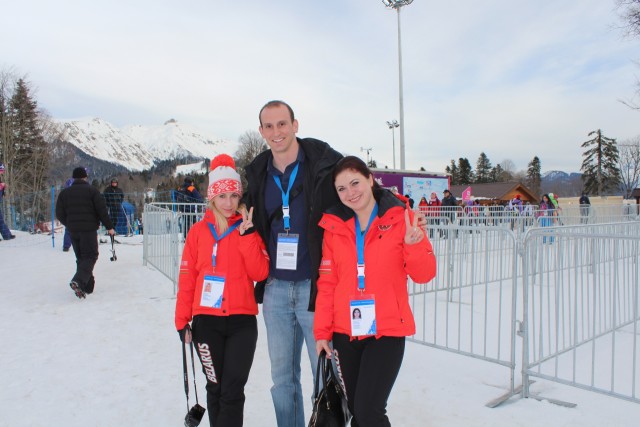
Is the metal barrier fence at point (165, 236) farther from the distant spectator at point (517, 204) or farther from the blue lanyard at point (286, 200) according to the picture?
the distant spectator at point (517, 204)

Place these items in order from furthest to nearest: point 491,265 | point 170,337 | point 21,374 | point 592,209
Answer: point 592,209 → point 491,265 → point 170,337 → point 21,374

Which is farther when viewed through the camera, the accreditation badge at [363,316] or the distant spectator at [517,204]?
the distant spectator at [517,204]

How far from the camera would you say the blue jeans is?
264cm

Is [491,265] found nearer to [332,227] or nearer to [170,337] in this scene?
[170,337]

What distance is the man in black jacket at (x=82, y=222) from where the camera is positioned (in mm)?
7062

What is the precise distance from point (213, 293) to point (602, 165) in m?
74.4

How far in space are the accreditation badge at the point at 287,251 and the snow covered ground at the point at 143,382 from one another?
1512 millimetres

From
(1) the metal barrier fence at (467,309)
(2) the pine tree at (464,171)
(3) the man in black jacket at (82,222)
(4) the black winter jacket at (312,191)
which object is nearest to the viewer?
(4) the black winter jacket at (312,191)

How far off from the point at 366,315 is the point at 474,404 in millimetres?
1937

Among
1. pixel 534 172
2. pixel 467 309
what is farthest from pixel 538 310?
pixel 534 172

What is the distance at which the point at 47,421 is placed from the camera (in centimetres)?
335

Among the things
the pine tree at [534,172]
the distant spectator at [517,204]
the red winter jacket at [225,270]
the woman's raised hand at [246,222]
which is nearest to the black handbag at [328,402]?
the red winter jacket at [225,270]

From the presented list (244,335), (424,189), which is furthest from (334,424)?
(424,189)

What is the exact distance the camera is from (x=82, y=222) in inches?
280
